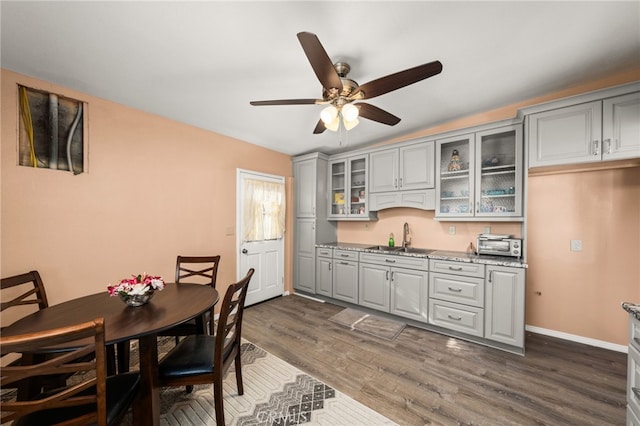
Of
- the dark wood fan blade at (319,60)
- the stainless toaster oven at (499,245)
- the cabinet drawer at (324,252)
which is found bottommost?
the cabinet drawer at (324,252)

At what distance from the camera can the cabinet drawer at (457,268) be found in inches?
101

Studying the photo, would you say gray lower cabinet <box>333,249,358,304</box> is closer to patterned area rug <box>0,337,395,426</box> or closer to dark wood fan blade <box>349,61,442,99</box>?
patterned area rug <box>0,337,395,426</box>

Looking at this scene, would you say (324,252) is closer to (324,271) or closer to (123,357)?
(324,271)

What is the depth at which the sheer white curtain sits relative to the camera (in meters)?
3.66

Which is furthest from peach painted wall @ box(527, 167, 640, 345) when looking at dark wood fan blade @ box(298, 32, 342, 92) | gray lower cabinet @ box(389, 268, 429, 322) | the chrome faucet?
dark wood fan blade @ box(298, 32, 342, 92)

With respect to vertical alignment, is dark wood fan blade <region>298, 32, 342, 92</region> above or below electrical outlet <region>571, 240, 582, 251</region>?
above

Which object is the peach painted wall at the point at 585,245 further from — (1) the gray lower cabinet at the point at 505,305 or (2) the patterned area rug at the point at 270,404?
(2) the patterned area rug at the point at 270,404

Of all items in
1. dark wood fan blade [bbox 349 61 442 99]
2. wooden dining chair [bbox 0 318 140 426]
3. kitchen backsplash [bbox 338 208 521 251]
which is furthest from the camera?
kitchen backsplash [bbox 338 208 521 251]

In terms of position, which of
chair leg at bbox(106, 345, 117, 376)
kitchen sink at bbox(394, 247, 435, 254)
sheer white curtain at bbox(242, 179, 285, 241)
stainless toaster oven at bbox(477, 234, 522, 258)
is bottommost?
chair leg at bbox(106, 345, 117, 376)

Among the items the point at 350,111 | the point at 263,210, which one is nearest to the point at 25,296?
the point at 263,210

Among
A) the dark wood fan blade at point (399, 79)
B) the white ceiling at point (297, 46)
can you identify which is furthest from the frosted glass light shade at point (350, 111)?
the white ceiling at point (297, 46)

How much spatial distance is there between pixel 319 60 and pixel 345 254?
2.76m

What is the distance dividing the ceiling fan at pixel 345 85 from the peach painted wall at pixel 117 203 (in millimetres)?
1749

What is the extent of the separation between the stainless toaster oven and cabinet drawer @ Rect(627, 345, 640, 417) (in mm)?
1449
